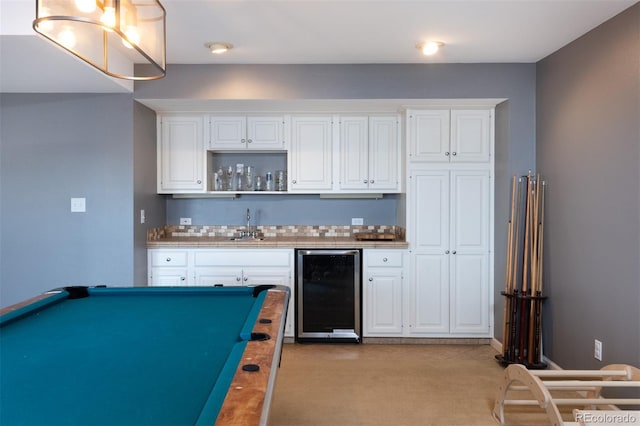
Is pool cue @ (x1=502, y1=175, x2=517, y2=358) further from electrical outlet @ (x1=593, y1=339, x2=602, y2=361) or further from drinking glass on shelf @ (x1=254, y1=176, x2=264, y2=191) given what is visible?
drinking glass on shelf @ (x1=254, y1=176, x2=264, y2=191)

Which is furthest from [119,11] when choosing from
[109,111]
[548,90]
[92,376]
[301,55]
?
[548,90]

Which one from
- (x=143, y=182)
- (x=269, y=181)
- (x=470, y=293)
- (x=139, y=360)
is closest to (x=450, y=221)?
(x=470, y=293)

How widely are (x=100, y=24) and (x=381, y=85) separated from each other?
269 centimetres

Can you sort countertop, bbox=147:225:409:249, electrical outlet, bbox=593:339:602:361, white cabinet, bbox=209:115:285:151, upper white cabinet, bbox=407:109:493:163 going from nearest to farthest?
electrical outlet, bbox=593:339:602:361 < upper white cabinet, bbox=407:109:493:163 < white cabinet, bbox=209:115:285:151 < countertop, bbox=147:225:409:249

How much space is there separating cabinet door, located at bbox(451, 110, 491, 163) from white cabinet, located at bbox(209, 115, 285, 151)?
63.4 inches

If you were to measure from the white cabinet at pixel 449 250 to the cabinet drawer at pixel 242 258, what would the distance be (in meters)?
1.23

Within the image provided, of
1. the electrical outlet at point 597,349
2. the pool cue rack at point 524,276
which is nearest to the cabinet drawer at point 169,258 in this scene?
A: the pool cue rack at point 524,276

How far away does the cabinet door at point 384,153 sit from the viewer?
4.31m

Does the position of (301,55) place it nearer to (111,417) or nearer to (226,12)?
(226,12)

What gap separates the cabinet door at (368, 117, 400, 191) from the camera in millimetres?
4312

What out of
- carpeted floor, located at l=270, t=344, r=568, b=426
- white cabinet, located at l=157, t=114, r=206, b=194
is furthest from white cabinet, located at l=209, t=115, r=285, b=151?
carpeted floor, located at l=270, t=344, r=568, b=426

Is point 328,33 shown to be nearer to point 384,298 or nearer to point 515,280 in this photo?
point 384,298

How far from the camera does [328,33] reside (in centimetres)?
309

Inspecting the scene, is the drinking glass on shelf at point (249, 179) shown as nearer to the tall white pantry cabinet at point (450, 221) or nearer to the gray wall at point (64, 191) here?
the gray wall at point (64, 191)
